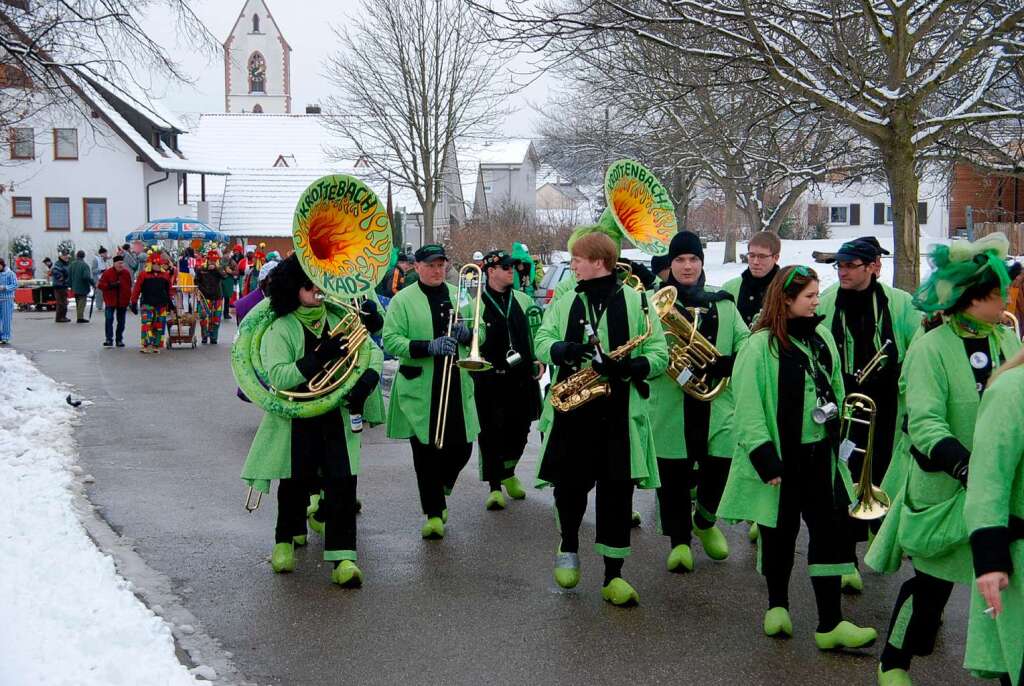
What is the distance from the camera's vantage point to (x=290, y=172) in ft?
199

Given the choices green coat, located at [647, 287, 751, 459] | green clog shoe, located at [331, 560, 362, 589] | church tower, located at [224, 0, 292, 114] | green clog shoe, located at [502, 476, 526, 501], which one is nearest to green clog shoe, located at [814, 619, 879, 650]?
green coat, located at [647, 287, 751, 459]

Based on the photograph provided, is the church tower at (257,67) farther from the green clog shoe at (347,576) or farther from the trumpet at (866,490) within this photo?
the trumpet at (866,490)

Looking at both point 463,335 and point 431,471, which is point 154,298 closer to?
point 431,471

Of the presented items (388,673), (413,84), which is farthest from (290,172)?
(388,673)

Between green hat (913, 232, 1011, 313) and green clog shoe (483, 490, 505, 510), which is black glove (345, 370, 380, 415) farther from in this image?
green hat (913, 232, 1011, 313)

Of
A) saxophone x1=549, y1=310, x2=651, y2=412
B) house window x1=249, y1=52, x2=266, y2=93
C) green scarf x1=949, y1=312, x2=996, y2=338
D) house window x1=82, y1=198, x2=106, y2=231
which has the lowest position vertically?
saxophone x1=549, y1=310, x2=651, y2=412

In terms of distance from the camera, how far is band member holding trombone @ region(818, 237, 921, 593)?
21.0 ft

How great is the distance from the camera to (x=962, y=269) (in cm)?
443

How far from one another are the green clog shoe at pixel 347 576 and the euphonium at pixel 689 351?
2116 mm

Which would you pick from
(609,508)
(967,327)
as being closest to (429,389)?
(609,508)

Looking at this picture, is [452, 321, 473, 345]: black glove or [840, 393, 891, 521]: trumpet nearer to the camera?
[840, 393, 891, 521]: trumpet

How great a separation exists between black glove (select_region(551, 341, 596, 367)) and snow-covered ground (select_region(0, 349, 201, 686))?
2.24 meters

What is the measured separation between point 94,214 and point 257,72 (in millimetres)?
Answer: 51241

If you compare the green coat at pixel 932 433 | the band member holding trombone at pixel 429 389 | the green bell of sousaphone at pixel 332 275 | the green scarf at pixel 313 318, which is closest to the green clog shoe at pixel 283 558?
the green bell of sousaphone at pixel 332 275
